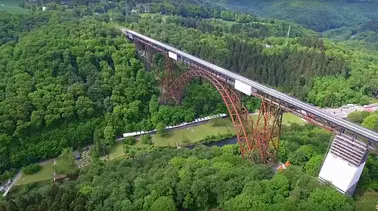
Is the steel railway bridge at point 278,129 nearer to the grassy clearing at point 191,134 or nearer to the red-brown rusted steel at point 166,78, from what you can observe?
the red-brown rusted steel at point 166,78

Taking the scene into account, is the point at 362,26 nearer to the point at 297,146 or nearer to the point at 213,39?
the point at 213,39

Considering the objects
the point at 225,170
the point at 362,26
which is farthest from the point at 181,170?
the point at 362,26

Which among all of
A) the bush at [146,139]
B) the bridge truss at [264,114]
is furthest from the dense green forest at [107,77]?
the bridge truss at [264,114]

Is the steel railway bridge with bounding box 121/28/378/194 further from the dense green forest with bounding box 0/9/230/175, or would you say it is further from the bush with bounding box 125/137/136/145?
the bush with bounding box 125/137/136/145

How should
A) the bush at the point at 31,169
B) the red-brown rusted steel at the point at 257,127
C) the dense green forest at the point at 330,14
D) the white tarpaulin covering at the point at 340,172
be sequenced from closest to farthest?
the white tarpaulin covering at the point at 340,172 < the red-brown rusted steel at the point at 257,127 < the bush at the point at 31,169 < the dense green forest at the point at 330,14

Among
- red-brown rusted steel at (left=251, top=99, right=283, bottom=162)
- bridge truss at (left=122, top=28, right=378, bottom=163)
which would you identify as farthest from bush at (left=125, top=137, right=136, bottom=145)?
red-brown rusted steel at (left=251, top=99, right=283, bottom=162)

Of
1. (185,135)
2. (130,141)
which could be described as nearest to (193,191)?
(130,141)
